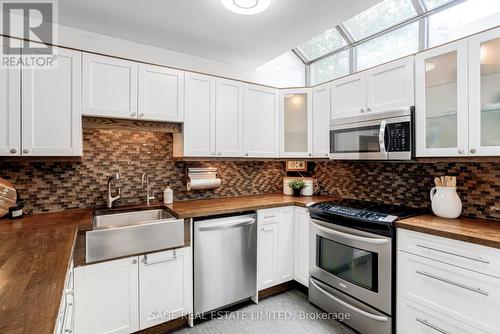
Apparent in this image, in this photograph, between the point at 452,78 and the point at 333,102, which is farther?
the point at 333,102

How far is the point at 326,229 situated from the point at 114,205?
2.00 metres

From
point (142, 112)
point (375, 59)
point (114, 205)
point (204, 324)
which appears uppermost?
point (375, 59)

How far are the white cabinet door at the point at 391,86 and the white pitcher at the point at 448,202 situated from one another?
0.73 meters

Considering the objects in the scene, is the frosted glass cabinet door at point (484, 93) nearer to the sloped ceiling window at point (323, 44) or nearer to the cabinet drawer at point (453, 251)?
the cabinet drawer at point (453, 251)

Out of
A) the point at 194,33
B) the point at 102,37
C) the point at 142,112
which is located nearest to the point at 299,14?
the point at 194,33

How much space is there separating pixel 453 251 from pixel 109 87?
2.77 metres

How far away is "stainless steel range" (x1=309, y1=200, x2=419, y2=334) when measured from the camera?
1867 millimetres

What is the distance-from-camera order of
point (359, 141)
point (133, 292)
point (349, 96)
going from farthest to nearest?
point (349, 96) < point (359, 141) < point (133, 292)

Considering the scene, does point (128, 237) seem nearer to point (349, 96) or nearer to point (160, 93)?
point (160, 93)

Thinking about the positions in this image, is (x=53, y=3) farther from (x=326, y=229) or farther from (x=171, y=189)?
(x=326, y=229)

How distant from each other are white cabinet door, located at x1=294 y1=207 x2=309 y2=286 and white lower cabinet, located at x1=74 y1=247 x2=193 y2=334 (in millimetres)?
1162

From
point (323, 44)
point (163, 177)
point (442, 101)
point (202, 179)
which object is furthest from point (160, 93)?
point (442, 101)

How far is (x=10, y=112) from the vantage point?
1769 mm

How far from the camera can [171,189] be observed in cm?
265
